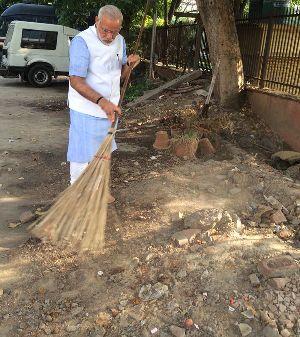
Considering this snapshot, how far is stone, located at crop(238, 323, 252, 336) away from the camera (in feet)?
8.16

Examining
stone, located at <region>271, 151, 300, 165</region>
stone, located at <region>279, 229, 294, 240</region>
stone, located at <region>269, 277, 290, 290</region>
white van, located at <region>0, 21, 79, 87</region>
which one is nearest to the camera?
stone, located at <region>269, 277, 290, 290</region>

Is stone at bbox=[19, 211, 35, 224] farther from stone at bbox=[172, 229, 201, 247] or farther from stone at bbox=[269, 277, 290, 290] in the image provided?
stone at bbox=[269, 277, 290, 290]

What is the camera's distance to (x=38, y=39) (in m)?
12.9

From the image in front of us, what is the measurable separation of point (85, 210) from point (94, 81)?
3.47 ft

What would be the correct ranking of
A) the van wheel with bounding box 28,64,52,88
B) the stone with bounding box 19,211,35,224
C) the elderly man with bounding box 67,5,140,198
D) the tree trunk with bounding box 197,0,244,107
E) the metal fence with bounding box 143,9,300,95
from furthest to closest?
the van wheel with bounding box 28,64,52,88
the tree trunk with bounding box 197,0,244,107
the metal fence with bounding box 143,9,300,95
the stone with bounding box 19,211,35,224
the elderly man with bounding box 67,5,140,198

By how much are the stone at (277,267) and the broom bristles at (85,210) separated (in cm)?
127

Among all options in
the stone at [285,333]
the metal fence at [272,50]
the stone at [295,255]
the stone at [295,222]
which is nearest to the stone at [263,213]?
the stone at [295,222]

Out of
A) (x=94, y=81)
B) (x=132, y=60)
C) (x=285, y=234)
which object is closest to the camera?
(x=94, y=81)

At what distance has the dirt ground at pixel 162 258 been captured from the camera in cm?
261

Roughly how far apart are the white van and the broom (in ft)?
34.8

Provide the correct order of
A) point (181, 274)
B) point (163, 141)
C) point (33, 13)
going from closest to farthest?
point (181, 274) → point (163, 141) → point (33, 13)

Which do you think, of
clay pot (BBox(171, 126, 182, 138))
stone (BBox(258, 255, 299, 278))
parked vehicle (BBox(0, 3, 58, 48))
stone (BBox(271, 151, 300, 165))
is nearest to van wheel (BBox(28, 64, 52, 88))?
parked vehicle (BBox(0, 3, 58, 48))

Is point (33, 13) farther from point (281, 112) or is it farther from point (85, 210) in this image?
point (85, 210)

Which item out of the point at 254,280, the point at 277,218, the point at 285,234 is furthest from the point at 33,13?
the point at 254,280
